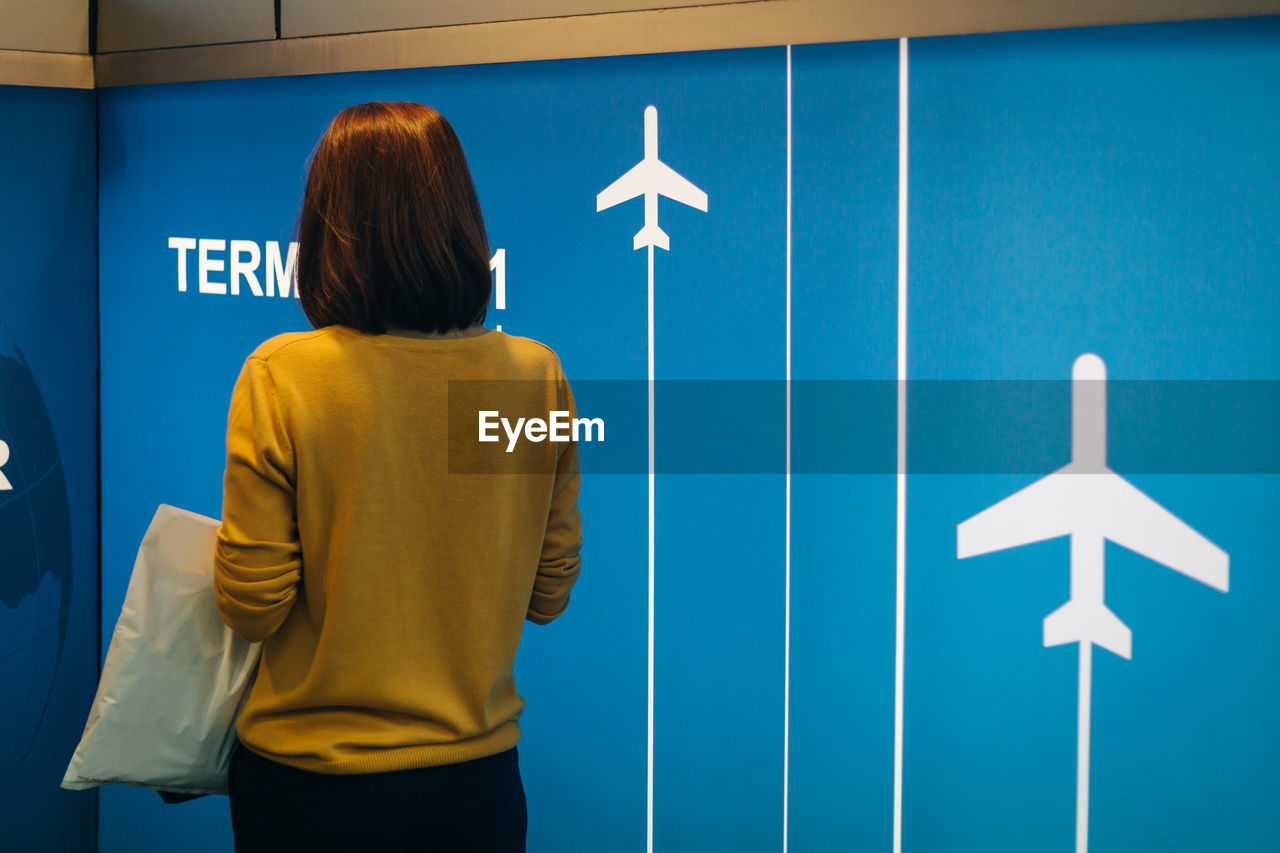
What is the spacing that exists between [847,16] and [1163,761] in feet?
4.38

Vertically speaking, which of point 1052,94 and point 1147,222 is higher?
point 1052,94

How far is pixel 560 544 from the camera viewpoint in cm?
124

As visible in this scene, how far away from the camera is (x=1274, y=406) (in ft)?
5.34

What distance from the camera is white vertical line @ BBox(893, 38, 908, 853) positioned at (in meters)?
1.74

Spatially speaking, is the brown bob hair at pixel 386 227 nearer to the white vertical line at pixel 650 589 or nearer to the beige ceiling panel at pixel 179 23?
the white vertical line at pixel 650 589

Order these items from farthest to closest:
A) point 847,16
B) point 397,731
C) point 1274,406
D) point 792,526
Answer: point 792,526 → point 847,16 → point 1274,406 → point 397,731

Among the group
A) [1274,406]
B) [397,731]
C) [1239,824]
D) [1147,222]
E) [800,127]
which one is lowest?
[1239,824]

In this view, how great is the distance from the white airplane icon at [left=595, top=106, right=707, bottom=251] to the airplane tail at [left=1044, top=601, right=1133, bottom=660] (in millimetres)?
923

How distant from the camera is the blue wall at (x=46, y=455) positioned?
204 centimetres

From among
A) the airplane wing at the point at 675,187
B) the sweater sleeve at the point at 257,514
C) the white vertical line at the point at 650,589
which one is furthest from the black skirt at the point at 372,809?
the airplane wing at the point at 675,187

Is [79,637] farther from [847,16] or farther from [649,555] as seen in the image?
[847,16]

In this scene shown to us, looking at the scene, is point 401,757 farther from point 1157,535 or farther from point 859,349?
point 1157,535

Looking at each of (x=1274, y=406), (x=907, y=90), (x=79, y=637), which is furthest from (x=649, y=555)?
(x=79, y=637)

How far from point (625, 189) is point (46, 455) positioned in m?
1.29
